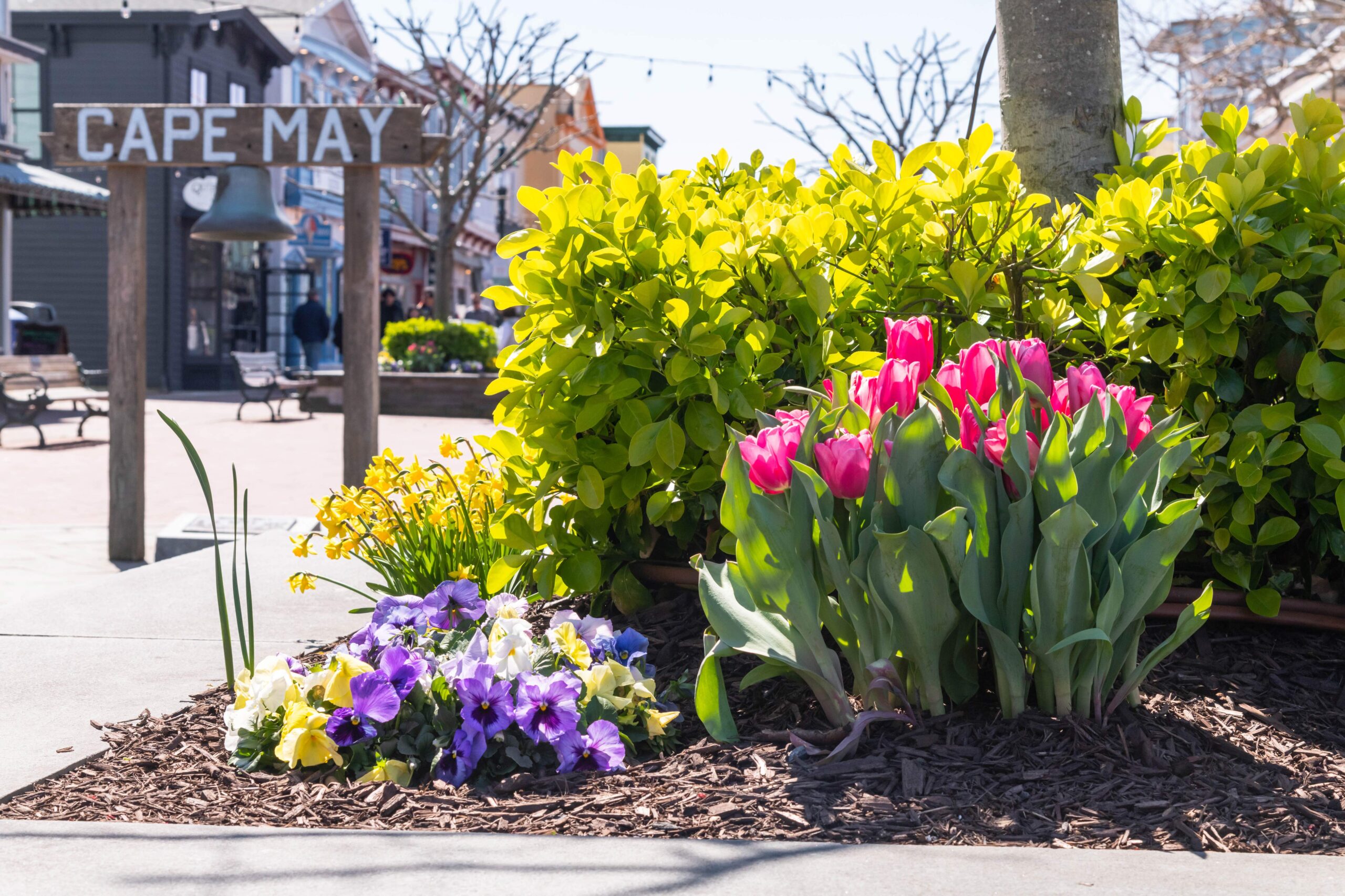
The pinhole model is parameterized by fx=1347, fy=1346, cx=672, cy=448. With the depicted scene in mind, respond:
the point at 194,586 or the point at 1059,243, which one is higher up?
the point at 1059,243

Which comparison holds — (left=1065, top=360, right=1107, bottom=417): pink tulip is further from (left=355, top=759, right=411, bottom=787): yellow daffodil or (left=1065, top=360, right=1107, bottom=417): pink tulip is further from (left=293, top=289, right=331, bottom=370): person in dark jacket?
(left=293, top=289, right=331, bottom=370): person in dark jacket

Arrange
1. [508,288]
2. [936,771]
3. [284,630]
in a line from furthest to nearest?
[284,630]
[508,288]
[936,771]

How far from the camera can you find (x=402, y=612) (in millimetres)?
3244

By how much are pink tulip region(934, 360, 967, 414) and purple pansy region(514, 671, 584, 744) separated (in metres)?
0.96

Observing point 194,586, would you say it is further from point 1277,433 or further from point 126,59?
point 126,59

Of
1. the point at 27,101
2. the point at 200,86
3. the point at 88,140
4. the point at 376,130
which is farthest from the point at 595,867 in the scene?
the point at 200,86

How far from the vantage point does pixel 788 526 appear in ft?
8.44

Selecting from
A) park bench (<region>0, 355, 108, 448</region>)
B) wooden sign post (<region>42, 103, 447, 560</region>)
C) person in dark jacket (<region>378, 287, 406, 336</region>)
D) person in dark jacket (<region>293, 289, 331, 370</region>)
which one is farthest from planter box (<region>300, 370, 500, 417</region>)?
wooden sign post (<region>42, 103, 447, 560</region>)

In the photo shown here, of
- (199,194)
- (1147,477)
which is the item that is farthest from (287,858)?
(199,194)

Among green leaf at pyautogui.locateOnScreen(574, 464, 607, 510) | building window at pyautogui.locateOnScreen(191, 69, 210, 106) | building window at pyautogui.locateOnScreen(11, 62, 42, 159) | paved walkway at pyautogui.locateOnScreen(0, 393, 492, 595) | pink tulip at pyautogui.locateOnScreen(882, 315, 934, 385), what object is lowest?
paved walkway at pyautogui.locateOnScreen(0, 393, 492, 595)

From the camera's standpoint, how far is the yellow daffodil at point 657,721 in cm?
279

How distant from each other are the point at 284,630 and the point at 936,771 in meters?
2.38

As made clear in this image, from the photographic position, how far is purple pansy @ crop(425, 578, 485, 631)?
336 centimetres

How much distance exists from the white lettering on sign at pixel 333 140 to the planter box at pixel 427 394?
1293 cm
